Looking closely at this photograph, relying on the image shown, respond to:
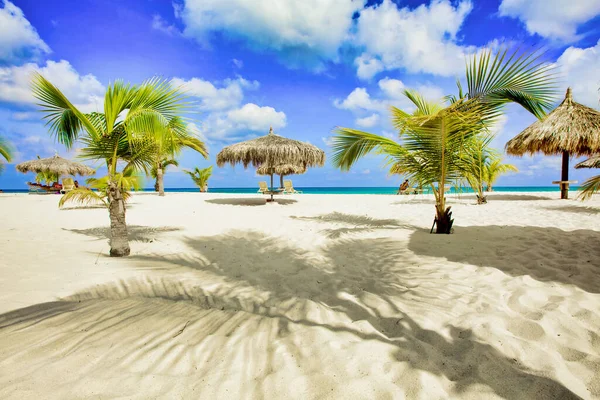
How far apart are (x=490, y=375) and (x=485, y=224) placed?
4.90 metres

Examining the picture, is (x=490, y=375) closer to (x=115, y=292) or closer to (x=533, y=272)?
(x=533, y=272)

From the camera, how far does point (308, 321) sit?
1.97m

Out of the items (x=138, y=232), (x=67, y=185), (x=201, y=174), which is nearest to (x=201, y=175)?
(x=201, y=174)

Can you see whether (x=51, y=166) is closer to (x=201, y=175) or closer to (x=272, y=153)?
(x=201, y=175)

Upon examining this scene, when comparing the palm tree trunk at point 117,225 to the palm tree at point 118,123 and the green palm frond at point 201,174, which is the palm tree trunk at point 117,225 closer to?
the palm tree at point 118,123

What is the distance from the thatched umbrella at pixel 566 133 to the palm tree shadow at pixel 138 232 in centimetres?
1163

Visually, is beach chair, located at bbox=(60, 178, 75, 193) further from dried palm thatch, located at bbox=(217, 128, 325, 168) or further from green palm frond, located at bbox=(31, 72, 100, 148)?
green palm frond, located at bbox=(31, 72, 100, 148)

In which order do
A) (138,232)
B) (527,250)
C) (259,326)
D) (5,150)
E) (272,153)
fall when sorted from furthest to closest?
(5,150) → (272,153) → (138,232) → (527,250) → (259,326)

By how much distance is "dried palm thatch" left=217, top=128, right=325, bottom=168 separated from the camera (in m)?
10.3

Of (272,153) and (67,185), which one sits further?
(67,185)

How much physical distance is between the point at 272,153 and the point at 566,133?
33.4 feet

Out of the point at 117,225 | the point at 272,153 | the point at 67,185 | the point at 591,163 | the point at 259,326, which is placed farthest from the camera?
the point at 67,185

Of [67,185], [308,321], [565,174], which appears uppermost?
[565,174]

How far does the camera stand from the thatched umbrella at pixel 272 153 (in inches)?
405
